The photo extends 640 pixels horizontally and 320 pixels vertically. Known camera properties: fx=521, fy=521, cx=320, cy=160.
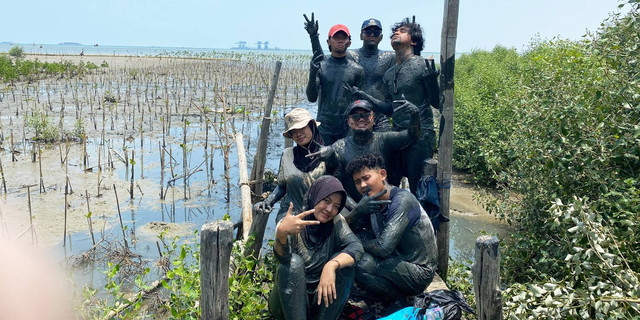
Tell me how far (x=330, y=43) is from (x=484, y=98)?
10344 millimetres

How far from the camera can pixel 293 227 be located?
12.6 feet

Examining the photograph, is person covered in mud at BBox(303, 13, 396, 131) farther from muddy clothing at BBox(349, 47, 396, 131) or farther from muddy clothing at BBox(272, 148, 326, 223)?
muddy clothing at BBox(272, 148, 326, 223)

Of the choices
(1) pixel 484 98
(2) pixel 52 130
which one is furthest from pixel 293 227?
(2) pixel 52 130

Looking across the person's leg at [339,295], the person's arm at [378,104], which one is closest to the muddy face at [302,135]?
the person's arm at [378,104]

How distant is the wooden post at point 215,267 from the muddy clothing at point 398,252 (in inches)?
43.9

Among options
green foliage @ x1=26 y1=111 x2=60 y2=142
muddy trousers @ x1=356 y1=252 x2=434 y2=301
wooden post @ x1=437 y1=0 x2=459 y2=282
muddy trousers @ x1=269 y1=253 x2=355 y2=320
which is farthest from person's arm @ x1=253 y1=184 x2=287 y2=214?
green foliage @ x1=26 y1=111 x2=60 y2=142

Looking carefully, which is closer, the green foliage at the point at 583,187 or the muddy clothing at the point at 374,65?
the green foliage at the point at 583,187

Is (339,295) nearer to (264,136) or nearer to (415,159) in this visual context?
(415,159)

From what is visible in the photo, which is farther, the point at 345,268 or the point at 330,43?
the point at 330,43

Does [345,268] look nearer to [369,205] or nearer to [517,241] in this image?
[369,205]

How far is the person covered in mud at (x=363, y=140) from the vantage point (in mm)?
5129

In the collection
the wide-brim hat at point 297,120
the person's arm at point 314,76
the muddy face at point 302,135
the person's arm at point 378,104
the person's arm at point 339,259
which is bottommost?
the person's arm at point 339,259

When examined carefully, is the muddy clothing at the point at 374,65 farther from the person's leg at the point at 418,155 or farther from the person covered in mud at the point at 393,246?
the person covered in mud at the point at 393,246

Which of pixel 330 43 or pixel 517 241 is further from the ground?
pixel 330 43
